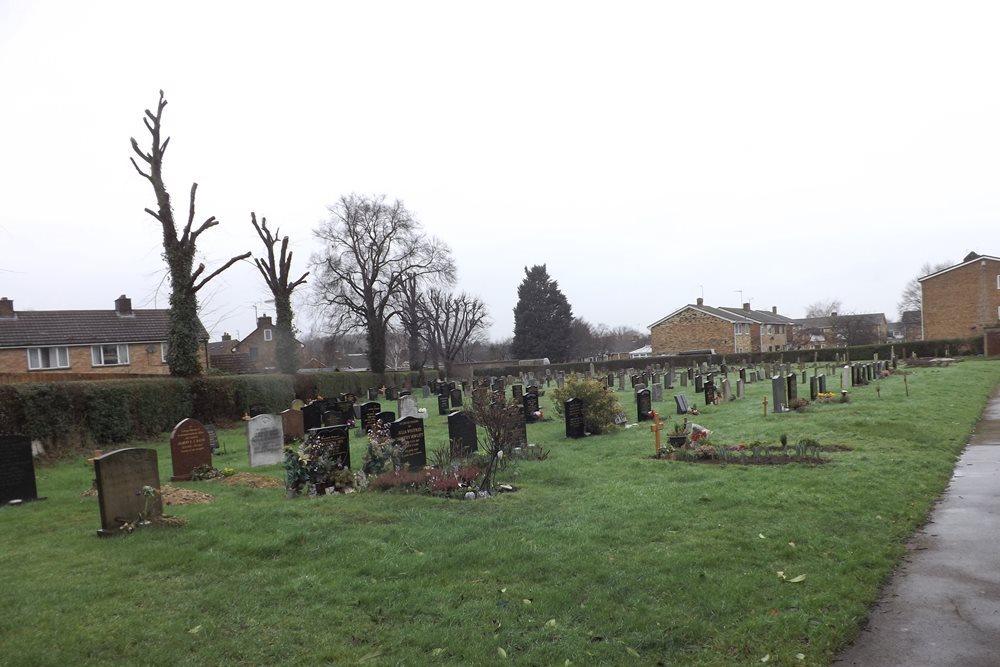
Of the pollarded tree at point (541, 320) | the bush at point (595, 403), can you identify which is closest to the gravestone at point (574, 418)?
the bush at point (595, 403)

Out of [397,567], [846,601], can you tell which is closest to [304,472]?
[397,567]

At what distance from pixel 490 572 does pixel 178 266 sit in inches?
878

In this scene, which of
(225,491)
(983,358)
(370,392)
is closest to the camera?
(225,491)

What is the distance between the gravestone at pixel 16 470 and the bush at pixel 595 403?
1090cm

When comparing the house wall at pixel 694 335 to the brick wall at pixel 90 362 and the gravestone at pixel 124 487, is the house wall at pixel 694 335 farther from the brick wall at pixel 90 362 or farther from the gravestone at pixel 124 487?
the gravestone at pixel 124 487

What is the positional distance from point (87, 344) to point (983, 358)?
177 ft

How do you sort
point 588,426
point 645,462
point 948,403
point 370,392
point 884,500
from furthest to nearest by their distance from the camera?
point 370,392
point 948,403
point 588,426
point 645,462
point 884,500

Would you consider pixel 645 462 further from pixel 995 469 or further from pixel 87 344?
pixel 87 344

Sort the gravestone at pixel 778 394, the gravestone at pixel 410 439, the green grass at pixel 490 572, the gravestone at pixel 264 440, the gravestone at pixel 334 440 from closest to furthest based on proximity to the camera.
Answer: the green grass at pixel 490 572, the gravestone at pixel 334 440, the gravestone at pixel 410 439, the gravestone at pixel 264 440, the gravestone at pixel 778 394

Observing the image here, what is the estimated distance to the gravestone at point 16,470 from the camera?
10.4 meters

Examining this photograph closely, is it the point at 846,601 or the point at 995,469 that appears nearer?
the point at 846,601

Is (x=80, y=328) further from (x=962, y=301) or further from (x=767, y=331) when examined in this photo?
(x=767, y=331)

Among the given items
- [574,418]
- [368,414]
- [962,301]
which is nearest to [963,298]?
[962,301]

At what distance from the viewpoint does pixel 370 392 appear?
36688 mm
